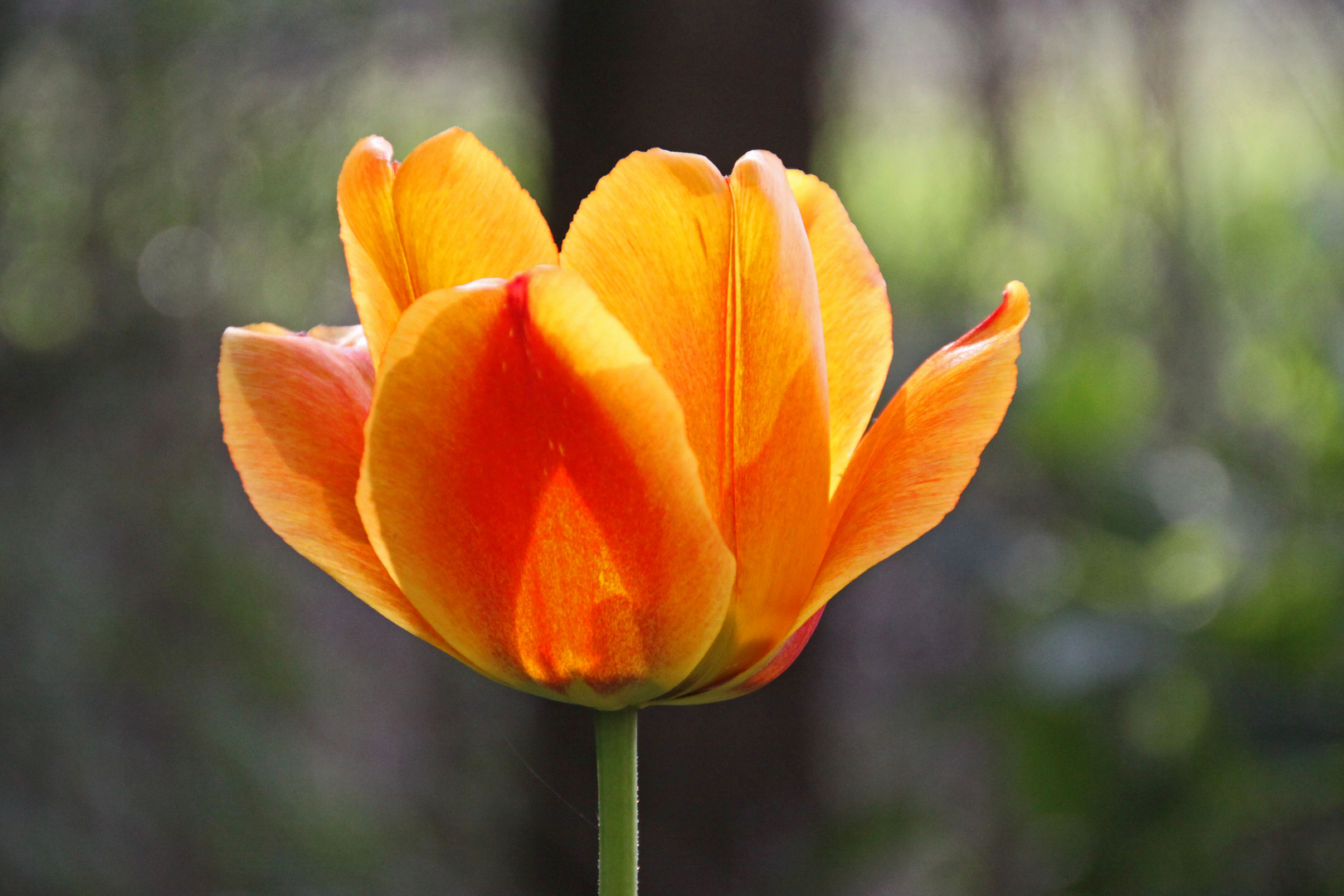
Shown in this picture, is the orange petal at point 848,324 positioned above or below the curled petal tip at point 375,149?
below

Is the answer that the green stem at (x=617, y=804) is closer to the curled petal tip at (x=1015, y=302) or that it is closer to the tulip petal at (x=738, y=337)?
the tulip petal at (x=738, y=337)

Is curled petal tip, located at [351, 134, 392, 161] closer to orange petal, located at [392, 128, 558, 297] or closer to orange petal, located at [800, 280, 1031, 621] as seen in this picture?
orange petal, located at [392, 128, 558, 297]

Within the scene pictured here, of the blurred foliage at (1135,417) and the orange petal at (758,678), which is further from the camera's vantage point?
the blurred foliage at (1135,417)

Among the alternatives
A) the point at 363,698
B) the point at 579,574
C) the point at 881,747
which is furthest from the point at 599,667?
the point at 363,698

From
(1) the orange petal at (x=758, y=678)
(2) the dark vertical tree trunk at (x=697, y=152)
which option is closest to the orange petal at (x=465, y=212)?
(1) the orange petal at (x=758, y=678)

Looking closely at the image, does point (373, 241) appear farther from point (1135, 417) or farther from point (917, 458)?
point (1135, 417)

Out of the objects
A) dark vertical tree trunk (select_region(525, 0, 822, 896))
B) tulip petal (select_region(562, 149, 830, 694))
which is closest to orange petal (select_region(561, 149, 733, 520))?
tulip petal (select_region(562, 149, 830, 694))

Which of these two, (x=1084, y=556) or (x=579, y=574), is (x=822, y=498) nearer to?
(x=579, y=574)
